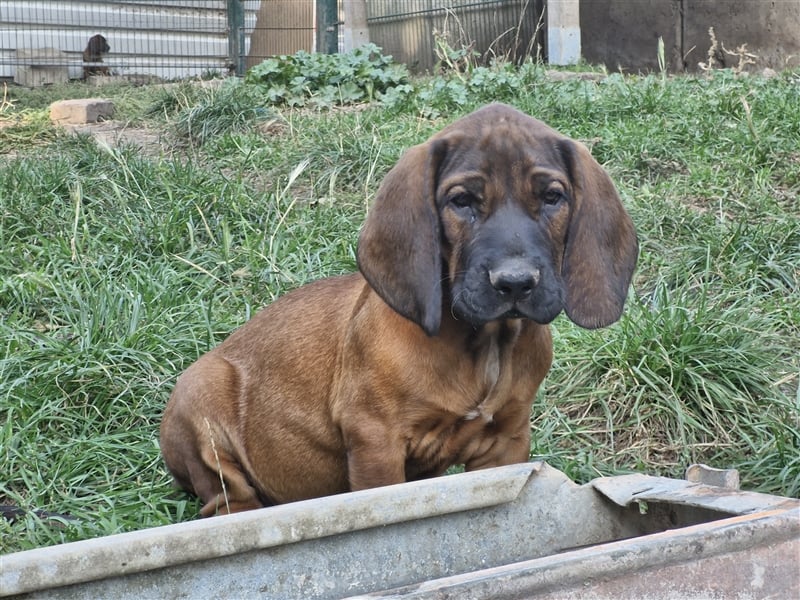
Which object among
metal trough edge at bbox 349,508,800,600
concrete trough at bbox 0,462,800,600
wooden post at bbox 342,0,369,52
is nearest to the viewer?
metal trough edge at bbox 349,508,800,600

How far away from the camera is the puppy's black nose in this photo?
3229 mm

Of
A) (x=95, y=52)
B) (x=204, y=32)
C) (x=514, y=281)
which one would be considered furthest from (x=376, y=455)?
(x=204, y=32)

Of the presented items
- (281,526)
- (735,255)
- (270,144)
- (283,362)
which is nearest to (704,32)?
(270,144)

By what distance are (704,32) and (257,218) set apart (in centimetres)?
795

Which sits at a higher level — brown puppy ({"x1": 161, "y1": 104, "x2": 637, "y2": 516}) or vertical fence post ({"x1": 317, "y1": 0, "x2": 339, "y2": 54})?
vertical fence post ({"x1": 317, "y1": 0, "x2": 339, "y2": 54})

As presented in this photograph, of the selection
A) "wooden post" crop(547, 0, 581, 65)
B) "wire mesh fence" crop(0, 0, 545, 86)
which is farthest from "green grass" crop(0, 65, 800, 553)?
"wire mesh fence" crop(0, 0, 545, 86)

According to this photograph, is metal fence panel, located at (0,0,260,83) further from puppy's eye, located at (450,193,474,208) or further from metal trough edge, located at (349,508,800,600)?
metal trough edge, located at (349,508,800,600)

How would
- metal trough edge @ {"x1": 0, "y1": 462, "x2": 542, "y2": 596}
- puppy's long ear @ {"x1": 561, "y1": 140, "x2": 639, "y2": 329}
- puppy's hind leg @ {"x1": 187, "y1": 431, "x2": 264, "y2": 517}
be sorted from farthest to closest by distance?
puppy's hind leg @ {"x1": 187, "y1": 431, "x2": 264, "y2": 517} < puppy's long ear @ {"x1": 561, "y1": 140, "x2": 639, "y2": 329} < metal trough edge @ {"x1": 0, "y1": 462, "x2": 542, "y2": 596}

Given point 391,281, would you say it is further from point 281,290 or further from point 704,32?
point 704,32

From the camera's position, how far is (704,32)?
42.8 ft

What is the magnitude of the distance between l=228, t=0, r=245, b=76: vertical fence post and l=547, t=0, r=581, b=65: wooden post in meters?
4.41

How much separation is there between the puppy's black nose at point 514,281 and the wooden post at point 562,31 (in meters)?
10.0

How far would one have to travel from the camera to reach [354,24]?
1434 cm

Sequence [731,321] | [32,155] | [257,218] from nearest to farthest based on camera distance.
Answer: [731,321]
[257,218]
[32,155]
